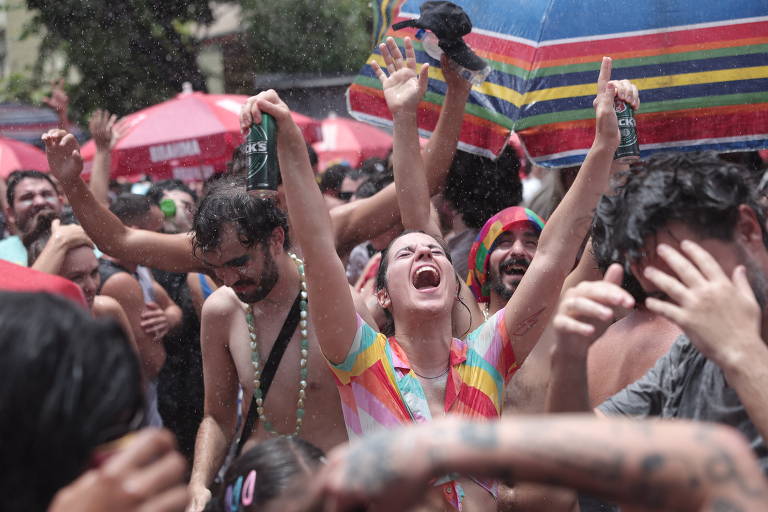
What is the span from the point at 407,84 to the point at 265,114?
935 mm

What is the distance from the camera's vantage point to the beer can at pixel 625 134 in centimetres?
329

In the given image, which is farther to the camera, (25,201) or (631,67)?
(25,201)

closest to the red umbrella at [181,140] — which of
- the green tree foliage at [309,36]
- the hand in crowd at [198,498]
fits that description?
the hand in crowd at [198,498]

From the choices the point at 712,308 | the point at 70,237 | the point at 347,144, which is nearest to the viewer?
the point at 712,308

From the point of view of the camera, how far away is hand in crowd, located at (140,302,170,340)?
5.10 meters

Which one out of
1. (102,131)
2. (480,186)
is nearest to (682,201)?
(480,186)

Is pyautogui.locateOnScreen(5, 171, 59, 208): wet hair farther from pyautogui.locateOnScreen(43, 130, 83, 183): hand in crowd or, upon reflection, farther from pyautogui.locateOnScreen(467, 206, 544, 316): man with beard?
pyautogui.locateOnScreen(467, 206, 544, 316): man with beard

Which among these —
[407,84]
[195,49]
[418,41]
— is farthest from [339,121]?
[407,84]

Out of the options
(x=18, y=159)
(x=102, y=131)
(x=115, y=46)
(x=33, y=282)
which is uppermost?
(x=33, y=282)

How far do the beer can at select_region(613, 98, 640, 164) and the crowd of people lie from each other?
0.04 metres

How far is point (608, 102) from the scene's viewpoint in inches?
124

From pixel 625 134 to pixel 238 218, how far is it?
1.44m

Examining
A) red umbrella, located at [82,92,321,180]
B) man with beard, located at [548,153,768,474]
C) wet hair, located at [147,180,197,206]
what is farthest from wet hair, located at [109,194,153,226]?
man with beard, located at [548,153,768,474]

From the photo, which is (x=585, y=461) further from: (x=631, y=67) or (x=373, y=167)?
(x=373, y=167)
